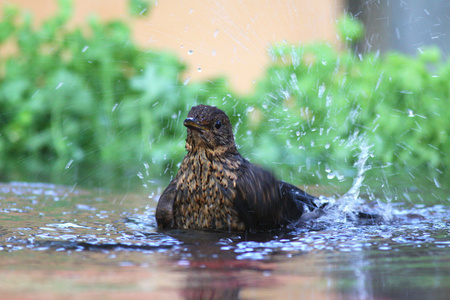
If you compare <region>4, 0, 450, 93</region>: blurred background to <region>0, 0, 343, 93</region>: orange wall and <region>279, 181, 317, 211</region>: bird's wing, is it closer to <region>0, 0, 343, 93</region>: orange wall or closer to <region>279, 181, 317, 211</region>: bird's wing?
<region>0, 0, 343, 93</region>: orange wall

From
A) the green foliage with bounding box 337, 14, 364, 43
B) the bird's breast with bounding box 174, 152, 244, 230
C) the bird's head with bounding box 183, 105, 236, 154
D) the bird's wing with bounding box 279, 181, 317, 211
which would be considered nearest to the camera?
the bird's breast with bounding box 174, 152, 244, 230

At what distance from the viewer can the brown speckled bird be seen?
3.65 meters

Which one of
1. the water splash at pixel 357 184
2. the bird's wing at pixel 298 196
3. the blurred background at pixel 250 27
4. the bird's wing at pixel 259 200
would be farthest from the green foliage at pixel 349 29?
the bird's wing at pixel 259 200

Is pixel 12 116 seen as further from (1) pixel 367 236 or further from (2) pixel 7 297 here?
(2) pixel 7 297

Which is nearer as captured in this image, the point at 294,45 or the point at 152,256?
the point at 152,256

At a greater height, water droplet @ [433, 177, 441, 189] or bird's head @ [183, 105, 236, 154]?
bird's head @ [183, 105, 236, 154]

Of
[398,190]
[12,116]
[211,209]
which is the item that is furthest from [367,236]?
[12,116]

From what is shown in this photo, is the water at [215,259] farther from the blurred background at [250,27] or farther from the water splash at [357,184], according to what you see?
the blurred background at [250,27]

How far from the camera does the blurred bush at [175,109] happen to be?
682 centimetres

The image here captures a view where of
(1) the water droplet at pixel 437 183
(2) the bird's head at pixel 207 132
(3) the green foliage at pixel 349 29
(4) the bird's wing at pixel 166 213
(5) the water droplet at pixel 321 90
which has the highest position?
(3) the green foliage at pixel 349 29

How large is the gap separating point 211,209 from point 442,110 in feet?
14.3

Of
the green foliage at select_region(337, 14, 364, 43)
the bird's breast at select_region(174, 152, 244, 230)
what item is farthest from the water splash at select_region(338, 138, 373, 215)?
the green foliage at select_region(337, 14, 364, 43)

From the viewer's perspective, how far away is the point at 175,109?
23.1 feet

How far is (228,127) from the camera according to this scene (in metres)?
3.95
